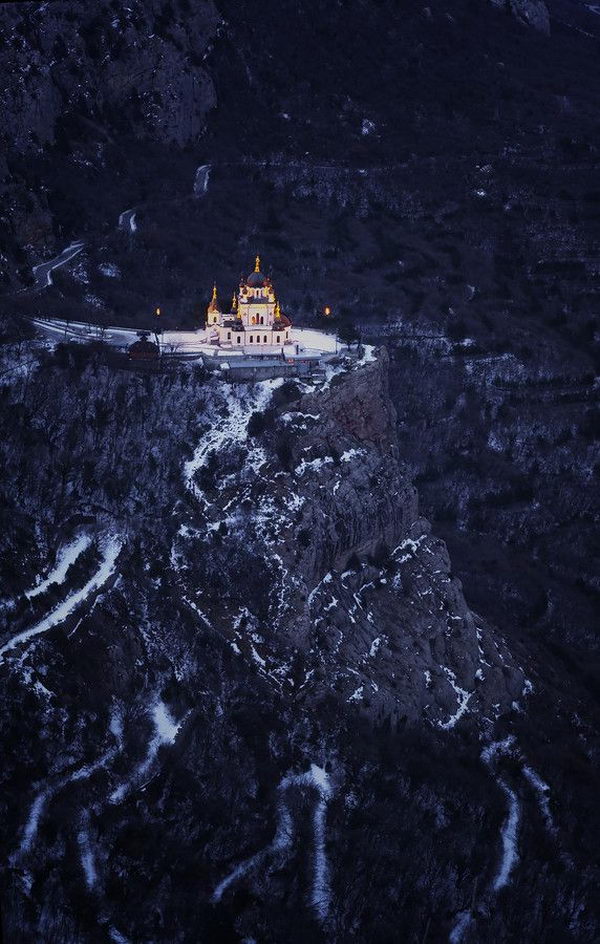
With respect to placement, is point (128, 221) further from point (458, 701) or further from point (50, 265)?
point (458, 701)

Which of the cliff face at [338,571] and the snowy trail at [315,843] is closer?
the snowy trail at [315,843]

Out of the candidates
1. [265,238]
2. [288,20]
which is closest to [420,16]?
[288,20]

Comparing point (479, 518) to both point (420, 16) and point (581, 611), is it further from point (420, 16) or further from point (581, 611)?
point (420, 16)

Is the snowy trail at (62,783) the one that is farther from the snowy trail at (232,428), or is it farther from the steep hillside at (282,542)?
the snowy trail at (232,428)

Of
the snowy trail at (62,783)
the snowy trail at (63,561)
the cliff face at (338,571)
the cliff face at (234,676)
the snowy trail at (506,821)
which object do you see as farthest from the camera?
the cliff face at (338,571)

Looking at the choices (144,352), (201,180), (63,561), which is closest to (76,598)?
(63,561)

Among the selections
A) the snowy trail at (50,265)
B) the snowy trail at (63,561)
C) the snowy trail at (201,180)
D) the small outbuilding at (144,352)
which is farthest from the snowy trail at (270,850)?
the snowy trail at (201,180)
